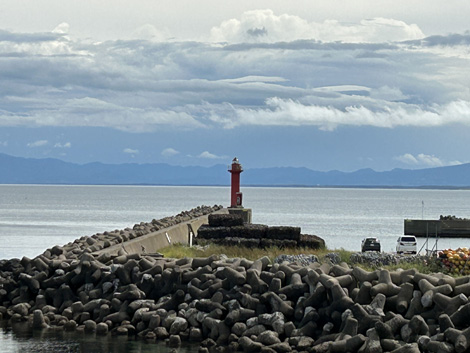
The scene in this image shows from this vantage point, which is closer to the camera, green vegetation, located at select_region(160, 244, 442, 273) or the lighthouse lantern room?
green vegetation, located at select_region(160, 244, 442, 273)

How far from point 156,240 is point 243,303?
1272 cm

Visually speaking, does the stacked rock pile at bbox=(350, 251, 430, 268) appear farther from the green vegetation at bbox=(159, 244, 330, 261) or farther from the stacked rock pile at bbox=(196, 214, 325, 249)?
the stacked rock pile at bbox=(196, 214, 325, 249)

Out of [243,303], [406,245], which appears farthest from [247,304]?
[406,245]

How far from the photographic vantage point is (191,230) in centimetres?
3666

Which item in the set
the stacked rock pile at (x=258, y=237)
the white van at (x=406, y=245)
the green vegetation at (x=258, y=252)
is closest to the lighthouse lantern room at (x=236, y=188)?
the white van at (x=406, y=245)

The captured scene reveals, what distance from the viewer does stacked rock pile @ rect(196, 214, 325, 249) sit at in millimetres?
29312

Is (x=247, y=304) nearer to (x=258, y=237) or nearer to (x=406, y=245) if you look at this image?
(x=258, y=237)

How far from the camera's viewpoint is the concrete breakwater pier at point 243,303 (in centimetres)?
1491

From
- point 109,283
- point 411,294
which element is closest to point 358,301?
point 411,294

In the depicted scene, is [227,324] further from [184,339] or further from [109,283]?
[109,283]

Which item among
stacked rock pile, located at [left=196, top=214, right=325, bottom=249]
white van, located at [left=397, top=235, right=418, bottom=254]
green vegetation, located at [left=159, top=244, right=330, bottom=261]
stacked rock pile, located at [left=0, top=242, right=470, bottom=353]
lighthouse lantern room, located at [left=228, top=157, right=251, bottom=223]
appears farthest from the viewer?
lighthouse lantern room, located at [left=228, top=157, right=251, bottom=223]

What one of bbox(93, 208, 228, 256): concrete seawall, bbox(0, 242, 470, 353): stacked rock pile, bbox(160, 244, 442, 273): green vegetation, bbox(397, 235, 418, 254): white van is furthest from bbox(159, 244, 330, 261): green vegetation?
bbox(397, 235, 418, 254): white van

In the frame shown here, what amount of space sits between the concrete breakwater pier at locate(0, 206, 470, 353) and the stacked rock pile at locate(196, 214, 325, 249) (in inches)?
366

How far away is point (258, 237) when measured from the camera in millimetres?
30203
